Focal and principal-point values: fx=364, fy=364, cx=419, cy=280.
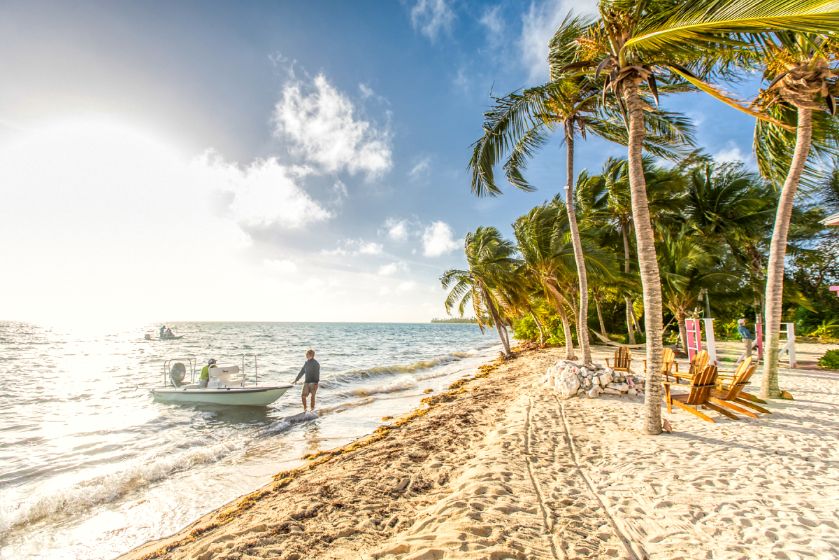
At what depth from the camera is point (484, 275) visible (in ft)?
64.2

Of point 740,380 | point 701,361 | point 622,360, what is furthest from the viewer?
point 622,360

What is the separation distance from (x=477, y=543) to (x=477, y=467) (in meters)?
1.87

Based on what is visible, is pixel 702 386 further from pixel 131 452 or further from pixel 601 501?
pixel 131 452

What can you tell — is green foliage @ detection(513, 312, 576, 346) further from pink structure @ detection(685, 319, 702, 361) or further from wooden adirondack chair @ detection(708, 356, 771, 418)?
wooden adirondack chair @ detection(708, 356, 771, 418)

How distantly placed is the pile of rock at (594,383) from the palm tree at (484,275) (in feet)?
34.4

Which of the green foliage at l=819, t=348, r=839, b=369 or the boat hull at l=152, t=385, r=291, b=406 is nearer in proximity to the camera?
the boat hull at l=152, t=385, r=291, b=406

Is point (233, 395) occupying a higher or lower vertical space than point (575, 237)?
lower

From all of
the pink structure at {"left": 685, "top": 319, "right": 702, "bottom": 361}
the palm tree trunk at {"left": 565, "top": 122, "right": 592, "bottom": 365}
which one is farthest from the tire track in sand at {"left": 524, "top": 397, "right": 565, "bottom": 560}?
the pink structure at {"left": 685, "top": 319, "right": 702, "bottom": 361}

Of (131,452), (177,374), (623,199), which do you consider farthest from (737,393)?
(177,374)

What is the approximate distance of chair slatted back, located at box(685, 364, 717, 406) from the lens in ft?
21.0

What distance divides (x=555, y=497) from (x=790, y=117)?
1068 cm

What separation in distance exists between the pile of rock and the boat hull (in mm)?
7798

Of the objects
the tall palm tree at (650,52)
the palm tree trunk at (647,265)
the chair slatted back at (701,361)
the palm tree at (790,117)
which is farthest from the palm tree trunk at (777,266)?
the palm tree trunk at (647,265)

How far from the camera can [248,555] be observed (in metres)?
3.36
